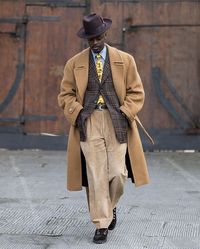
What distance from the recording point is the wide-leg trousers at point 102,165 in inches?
214

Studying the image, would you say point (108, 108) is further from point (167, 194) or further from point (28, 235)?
point (167, 194)

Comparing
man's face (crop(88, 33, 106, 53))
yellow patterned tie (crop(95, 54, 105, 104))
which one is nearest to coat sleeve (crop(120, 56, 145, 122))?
yellow patterned tie (crop(95, 54, 105, 104))

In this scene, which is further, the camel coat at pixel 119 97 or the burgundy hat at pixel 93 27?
the camel coat at pixel 119 97

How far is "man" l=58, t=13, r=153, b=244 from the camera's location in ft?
17.8

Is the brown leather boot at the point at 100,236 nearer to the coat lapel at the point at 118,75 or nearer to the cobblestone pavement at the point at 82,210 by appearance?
the cobblestone pavement at the point at 82,210

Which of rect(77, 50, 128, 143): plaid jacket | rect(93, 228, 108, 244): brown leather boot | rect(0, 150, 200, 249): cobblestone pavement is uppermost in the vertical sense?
rect(77, 50, 128, 143): plaid jacket

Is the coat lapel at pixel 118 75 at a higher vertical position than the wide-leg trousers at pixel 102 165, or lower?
higher

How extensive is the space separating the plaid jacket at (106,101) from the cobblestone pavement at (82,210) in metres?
0.90

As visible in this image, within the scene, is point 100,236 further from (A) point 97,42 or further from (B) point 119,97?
(A) point 97,42

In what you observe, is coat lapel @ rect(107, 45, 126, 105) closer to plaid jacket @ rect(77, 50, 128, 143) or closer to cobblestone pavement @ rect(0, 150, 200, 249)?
plaid jacket @ rect(77, 50, 128, 143)

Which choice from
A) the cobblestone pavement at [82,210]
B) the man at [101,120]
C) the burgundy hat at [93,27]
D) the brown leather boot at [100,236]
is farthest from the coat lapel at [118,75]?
the cobblestone pavement at [82,210]

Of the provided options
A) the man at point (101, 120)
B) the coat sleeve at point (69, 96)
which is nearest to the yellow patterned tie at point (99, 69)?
the man at point (101, 120)

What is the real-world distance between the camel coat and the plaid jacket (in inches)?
1.5

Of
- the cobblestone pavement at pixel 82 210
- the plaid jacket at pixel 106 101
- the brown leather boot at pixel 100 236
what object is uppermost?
the plaid jacket at pixel 106 101
